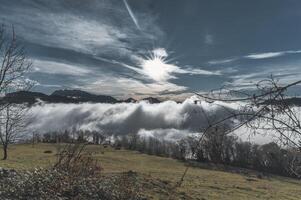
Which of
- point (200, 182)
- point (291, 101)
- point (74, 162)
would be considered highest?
point (291, 101)

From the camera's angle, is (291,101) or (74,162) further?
(74,162)

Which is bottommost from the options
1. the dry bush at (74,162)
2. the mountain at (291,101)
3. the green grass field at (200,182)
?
the green grass field at (200,182)

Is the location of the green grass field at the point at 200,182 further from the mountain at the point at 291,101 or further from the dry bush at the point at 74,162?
the mountain at the point at 291,101

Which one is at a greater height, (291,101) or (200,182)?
(291,101)

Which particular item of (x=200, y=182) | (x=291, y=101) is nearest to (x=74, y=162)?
(x=291, y=101)

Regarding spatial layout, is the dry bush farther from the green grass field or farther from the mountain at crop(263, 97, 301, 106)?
the mountain at crop(263, 97, 301, 106)

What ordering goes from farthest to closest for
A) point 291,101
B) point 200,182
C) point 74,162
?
point 200,182 → point 74,162 → point 291,101

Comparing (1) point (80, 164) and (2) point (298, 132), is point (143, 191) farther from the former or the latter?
(2) point (298, 132)

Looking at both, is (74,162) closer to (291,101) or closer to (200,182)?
(291,101)

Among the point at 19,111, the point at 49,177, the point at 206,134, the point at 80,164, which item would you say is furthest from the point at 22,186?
the point at 19,111

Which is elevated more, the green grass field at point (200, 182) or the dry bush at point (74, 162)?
the dry bush at point (74, 162)

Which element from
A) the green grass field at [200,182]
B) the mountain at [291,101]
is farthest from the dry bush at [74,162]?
the mountain at [291,101]

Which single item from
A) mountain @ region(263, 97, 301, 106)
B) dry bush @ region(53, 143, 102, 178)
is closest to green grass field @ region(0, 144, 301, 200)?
dry bush @ region(53, 143, 102, 178)

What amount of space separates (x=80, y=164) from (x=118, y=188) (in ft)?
7.07
